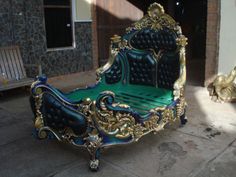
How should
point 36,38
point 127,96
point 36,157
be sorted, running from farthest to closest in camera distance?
point 36,38, point 127,96, point 36,157

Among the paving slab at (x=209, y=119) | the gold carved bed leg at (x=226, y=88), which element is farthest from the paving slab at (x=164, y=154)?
the gold carved bed leg at (x=226, y=88)

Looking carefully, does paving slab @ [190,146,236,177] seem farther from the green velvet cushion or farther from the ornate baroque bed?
the green velvet cushion

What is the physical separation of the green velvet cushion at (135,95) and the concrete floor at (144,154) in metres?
0.47

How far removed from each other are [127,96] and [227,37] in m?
2.83

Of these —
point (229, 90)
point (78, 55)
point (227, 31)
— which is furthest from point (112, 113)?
point (78, 55)

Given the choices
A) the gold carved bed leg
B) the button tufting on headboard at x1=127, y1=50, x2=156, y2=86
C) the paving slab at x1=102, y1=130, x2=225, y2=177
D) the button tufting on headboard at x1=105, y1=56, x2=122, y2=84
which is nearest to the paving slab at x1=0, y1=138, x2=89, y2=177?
the paving slab at x1=102, y1=130, x2=225, y2=177

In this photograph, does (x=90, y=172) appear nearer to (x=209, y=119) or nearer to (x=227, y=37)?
(x=209, y=119)

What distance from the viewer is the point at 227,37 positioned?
219 inches

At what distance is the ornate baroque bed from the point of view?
284 centimetres

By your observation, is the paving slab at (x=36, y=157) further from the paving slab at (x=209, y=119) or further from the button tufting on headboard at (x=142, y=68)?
the paving slab at (x=209, y=119)

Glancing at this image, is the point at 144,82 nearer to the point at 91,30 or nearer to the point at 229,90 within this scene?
the point at 229,90

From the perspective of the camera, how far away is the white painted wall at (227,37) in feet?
17.9

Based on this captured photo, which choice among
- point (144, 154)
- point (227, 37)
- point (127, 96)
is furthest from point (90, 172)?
point (227, 37)

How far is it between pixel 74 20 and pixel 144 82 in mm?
3904
